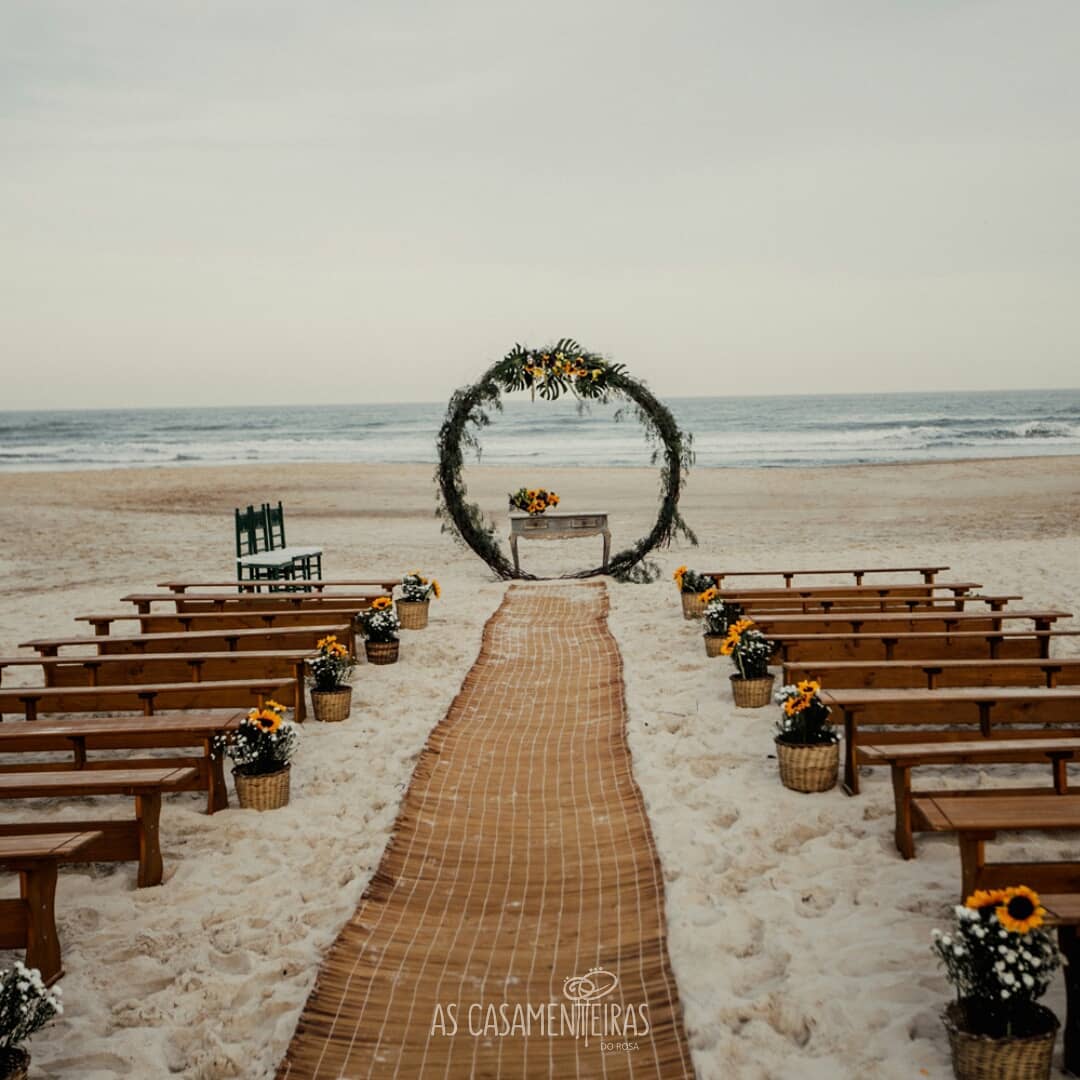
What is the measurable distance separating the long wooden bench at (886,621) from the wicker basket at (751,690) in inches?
29.5

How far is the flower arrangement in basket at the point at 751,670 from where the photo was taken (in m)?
6.62

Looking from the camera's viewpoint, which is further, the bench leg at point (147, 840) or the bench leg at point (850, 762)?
the bench leg at point (850, 762)

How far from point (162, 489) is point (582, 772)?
23.4 m

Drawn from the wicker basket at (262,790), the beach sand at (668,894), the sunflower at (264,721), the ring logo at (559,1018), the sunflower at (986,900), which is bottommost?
the ring logo at (559,1018)

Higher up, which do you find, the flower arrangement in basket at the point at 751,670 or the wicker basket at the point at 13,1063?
the flower arrangement in basket at the point at 751,670

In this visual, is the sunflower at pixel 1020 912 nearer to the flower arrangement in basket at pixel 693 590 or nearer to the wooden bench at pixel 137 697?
the wooden bench at pixel 137 697

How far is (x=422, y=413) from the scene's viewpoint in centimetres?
7819

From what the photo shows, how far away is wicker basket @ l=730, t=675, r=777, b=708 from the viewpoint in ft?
21.8

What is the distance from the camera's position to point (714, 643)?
8.02 meters

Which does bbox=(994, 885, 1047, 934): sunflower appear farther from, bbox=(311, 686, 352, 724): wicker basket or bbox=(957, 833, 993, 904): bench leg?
bbox=(311, 686, 352, 724): wicker basket

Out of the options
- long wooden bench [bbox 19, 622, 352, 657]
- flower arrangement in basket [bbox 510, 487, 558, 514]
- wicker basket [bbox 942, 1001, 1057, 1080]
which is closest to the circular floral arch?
flower arrangement in basket [bbox 510, 487, 558, 514]

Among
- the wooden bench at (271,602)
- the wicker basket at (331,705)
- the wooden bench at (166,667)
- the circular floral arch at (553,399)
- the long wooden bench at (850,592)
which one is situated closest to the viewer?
the wicker basket at (331,705)

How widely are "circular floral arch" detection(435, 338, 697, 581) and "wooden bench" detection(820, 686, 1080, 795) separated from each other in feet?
21.8

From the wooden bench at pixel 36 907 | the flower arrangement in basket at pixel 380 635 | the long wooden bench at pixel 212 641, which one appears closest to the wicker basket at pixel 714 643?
the flower arrangement in basket at pixel 380 635
